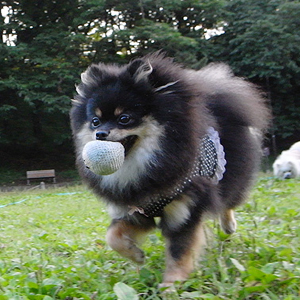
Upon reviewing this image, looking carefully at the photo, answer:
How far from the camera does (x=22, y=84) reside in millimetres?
15836

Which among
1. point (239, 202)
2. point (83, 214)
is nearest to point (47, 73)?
point (83, 214)

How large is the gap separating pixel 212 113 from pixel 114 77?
895 mm

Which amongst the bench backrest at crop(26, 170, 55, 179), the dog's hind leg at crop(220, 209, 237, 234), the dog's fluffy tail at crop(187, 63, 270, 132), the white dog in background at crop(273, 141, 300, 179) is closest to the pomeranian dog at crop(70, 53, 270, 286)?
the dog's fluffy tail at crop(187, 63, 270, 132)

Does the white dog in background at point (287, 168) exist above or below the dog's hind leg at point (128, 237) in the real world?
below

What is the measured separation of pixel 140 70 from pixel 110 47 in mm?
15341

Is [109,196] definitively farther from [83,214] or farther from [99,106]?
[83,214]

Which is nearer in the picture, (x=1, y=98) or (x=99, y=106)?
(x=99, y=106)

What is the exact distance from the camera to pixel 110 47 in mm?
17312

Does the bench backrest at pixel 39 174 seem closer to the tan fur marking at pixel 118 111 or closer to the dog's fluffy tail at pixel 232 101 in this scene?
the dog's fluffy tail at pixel 232 101

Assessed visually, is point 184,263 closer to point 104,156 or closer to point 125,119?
point 104,156

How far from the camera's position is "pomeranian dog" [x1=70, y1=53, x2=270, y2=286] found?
2482mm

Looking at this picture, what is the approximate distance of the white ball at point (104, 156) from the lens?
2281mm

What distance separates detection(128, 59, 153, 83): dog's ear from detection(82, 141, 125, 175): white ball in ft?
1.51

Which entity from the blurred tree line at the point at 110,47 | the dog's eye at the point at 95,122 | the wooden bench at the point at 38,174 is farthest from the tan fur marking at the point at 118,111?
the wooden bench at the point at 38,174
